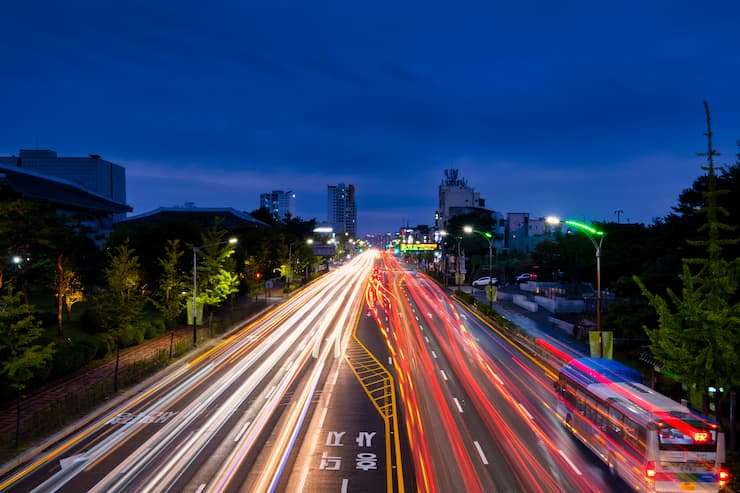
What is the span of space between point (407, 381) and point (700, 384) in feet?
42.6

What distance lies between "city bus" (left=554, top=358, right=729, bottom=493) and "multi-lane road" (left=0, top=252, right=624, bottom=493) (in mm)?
1064

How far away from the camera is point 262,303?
57.2 metres

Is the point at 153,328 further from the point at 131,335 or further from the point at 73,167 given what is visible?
the point at 73,167

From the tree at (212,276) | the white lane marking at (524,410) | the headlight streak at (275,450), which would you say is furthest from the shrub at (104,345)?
the white lane marking at (524,410)

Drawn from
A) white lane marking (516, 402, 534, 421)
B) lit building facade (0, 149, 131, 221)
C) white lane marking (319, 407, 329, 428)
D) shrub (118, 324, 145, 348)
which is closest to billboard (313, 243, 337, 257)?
lit building facade (0, 149, 131, 221)

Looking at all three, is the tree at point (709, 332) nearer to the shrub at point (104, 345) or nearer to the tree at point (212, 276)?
the shrub at point (104, 345)

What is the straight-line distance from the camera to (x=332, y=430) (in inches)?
725

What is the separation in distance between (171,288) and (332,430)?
1168 inches

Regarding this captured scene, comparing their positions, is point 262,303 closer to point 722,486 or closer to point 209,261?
point 209,261

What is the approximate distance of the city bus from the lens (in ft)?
40.6

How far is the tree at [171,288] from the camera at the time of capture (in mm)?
42500

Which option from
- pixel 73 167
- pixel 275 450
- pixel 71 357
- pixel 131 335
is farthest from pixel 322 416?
pixel 73 167

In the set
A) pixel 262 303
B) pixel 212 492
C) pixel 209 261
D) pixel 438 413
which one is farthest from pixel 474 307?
pixel 212 492

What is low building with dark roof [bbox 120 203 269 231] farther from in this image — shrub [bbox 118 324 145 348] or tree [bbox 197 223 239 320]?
shrub [bbox 118 324 145 348]
